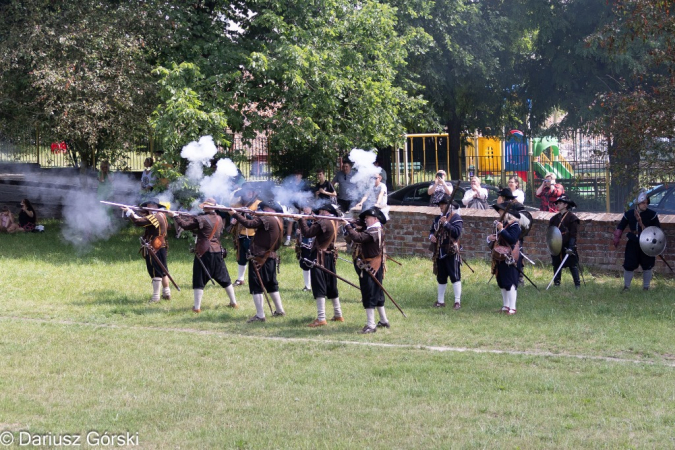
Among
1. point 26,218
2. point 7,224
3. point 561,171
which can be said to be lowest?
point 7,224

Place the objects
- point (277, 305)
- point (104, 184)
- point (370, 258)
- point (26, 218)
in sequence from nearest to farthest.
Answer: point (370, 258) < point (277, 305) < point (104, 184) < point (26, 218)

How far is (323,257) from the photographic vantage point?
11906mm

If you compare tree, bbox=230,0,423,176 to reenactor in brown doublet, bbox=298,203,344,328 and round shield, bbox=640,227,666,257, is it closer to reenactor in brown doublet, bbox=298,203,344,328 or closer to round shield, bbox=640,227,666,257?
reenactor in brown doublet, bbox=298,203,344,328

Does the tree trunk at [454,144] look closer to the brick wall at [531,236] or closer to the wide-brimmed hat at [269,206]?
the brick wall at [531,236]

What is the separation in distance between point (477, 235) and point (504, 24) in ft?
39.0

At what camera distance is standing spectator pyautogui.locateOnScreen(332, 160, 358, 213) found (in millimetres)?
17781

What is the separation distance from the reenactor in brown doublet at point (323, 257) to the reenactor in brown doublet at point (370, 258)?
0.46 metres

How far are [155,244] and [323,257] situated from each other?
3.28 metres

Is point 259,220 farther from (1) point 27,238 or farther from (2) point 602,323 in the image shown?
(1) point 27,238

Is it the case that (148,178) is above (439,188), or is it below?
above

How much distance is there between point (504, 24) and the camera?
26.8 metres

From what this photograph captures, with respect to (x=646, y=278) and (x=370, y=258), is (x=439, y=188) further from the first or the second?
(x=370, y=258)

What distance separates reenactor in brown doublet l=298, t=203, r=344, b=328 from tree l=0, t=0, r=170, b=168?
8.95 m

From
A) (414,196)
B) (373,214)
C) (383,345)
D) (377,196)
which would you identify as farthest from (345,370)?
(414,196)
